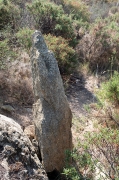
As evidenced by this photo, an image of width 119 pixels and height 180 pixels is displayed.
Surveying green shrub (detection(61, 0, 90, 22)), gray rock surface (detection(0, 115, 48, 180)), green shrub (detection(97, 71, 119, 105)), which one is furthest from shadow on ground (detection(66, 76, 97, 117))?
green shrub (detection(61, 0, 90, 22))

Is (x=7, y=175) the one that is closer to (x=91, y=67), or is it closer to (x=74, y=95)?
(x=74, y=95)

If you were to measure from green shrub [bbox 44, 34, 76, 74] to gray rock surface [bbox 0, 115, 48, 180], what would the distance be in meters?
3.89

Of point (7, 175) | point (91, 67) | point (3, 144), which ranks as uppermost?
point (91, 67)

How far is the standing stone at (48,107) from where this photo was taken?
3086 mm

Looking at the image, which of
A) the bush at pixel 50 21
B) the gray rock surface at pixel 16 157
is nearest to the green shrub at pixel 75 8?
the bush at pixel 50 21

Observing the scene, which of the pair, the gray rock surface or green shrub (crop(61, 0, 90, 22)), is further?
green shrub (crop(61, 0, 90, 22))

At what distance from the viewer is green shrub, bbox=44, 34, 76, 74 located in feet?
21.4

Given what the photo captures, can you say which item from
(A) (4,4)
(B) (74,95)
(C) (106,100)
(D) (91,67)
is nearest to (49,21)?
(A) (4,4)

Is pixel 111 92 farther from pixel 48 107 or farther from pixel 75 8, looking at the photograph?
pixel 75 8

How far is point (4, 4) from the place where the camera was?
24.7ft

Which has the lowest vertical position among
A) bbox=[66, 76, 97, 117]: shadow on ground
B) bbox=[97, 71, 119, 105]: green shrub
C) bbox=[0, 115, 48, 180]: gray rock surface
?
bbox=[0, 115, 48, 180]: gray rock surface

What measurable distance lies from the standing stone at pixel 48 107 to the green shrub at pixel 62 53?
10.8 feet

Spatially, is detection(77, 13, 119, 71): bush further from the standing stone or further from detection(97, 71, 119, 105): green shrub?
the standing stone

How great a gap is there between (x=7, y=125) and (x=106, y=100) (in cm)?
249
